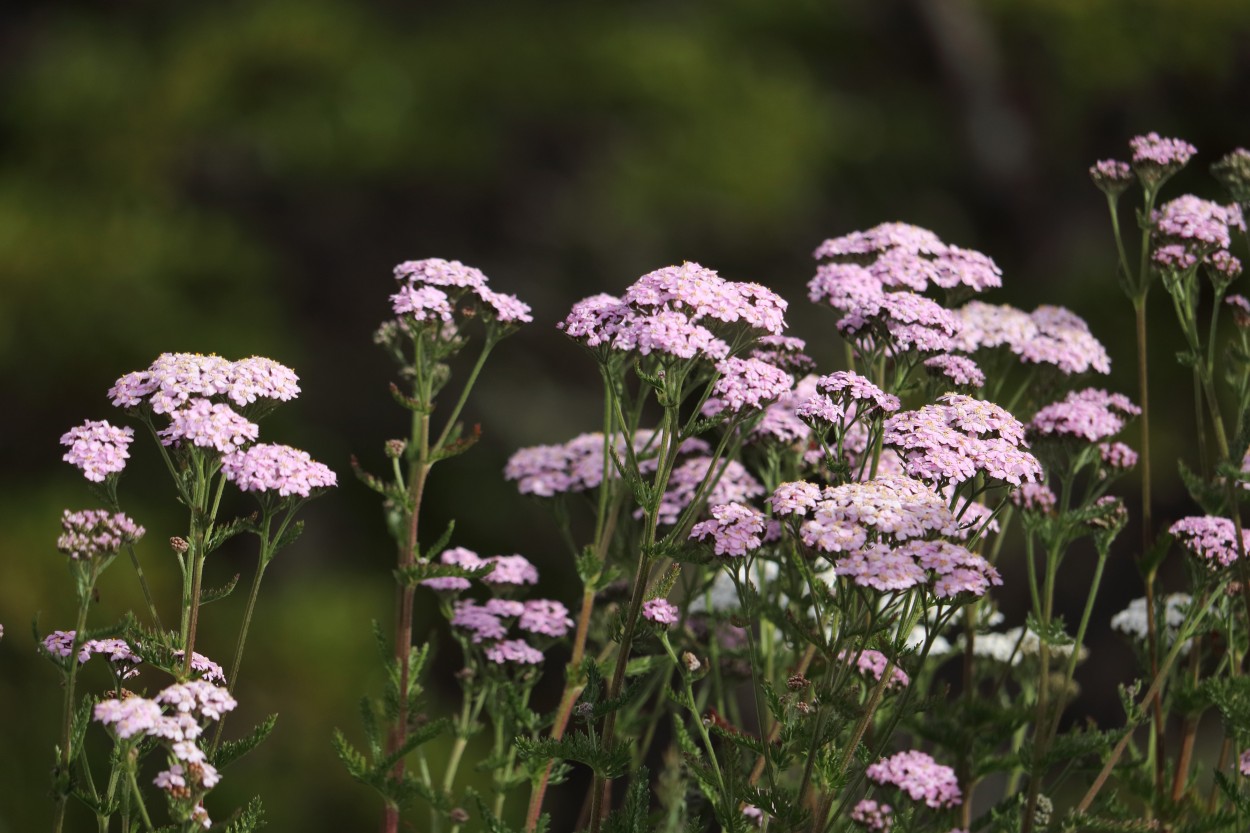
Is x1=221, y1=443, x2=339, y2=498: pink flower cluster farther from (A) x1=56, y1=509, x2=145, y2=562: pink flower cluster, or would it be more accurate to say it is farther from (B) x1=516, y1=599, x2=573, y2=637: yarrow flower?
(B) x1=516, y1=599, x2=573, y2=637: yarrow flower

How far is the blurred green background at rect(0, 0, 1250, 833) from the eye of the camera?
400 inches

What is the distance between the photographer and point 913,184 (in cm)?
1291

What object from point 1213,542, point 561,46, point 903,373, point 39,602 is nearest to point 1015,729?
point 1213,542

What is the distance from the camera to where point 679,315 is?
2.87 meters

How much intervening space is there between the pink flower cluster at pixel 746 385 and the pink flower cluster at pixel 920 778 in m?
0.93

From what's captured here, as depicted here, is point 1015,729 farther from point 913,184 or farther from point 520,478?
point 913,184

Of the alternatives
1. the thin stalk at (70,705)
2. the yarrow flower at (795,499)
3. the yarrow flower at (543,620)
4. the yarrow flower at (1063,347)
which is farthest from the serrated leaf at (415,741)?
the yarrow flower at (1063,347)

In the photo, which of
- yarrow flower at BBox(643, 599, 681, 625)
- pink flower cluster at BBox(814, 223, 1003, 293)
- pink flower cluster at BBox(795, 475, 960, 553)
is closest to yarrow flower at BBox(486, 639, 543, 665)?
yarrow flower at BBox(643, 599, 681, 625)

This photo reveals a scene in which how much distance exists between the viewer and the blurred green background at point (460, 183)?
1017 centimetres

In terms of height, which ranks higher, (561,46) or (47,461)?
(561,46)

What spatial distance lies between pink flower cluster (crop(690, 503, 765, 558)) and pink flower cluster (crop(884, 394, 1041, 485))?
0.33 metres

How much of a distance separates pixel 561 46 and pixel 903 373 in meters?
9.63

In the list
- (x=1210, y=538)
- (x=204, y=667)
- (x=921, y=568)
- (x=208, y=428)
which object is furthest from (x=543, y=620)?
(x=1210, y=538)

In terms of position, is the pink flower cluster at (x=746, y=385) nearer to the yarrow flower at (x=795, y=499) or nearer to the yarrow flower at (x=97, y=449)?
the yarrow flower at (x=795, y=499)
